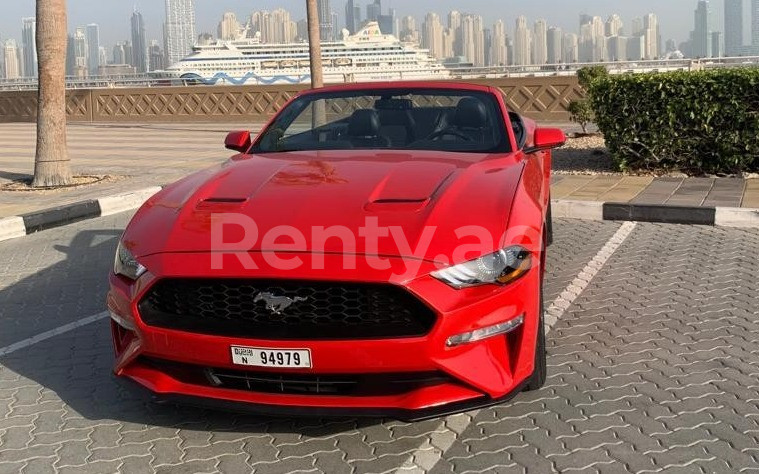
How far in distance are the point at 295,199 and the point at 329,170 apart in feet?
1.76

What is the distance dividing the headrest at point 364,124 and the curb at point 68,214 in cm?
487

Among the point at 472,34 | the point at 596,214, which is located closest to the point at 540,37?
the point at 472,34

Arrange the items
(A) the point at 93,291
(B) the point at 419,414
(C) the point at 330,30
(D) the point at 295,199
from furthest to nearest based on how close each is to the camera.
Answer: (C) the point at 330,30 < (A) the point at 93,291 < (D) the point at 295,199 < (B) the point at 419,414

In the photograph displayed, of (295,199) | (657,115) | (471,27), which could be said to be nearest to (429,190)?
(295,199)

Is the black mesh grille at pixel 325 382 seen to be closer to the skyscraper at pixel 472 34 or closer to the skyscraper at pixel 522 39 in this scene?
the skyscraper at pixel 522 39

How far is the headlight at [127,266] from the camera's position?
3482 millimetres

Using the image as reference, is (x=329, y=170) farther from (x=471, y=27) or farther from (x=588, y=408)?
(x=471, y=27)

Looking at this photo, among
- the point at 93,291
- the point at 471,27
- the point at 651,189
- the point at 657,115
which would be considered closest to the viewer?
the point at 93,291

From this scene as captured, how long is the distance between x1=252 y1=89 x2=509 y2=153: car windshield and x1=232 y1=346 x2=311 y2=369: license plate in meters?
1.89

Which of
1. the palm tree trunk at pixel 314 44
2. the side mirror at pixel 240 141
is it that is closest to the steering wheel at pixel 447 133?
the side mirror at pixel 240 141

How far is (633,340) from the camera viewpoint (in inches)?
187

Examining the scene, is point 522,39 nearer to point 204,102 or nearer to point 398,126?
point 204,102

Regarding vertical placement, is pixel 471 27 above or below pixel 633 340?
above

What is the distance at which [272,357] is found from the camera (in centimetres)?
320
